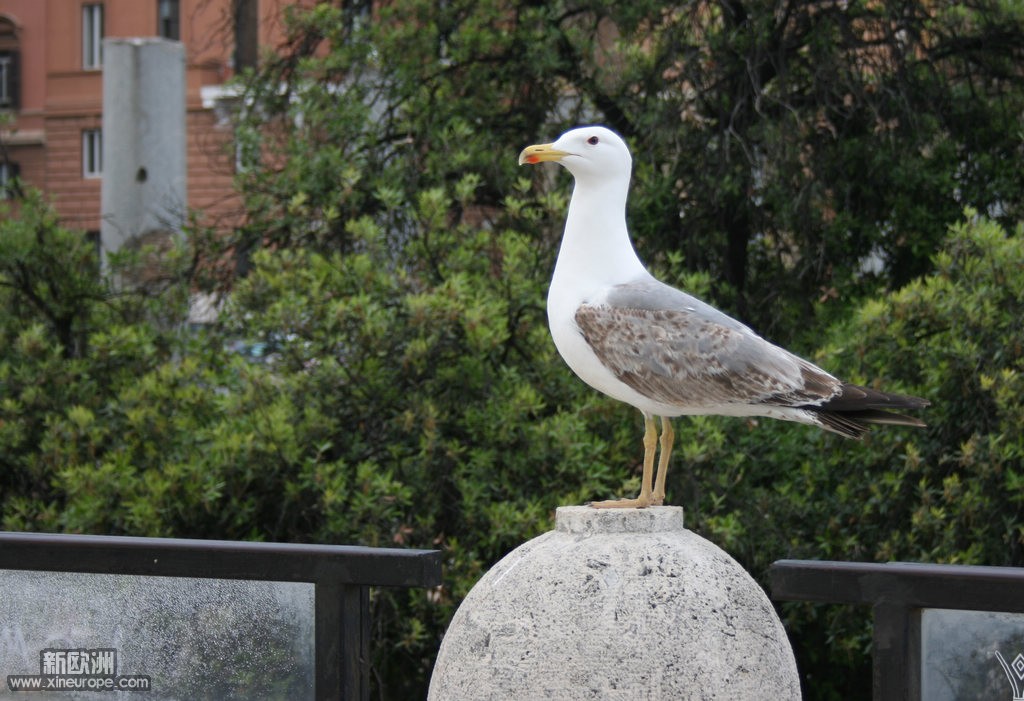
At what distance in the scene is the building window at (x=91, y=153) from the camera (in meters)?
35.4

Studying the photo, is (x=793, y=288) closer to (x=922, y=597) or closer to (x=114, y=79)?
(x=922, y=597)

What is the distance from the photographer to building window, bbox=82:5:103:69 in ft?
123

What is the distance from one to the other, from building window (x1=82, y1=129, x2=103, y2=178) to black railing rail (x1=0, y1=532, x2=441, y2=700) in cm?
3136

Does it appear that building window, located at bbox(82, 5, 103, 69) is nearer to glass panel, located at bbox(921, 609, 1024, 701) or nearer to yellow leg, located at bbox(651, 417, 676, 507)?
yellow leg, located at bbox(651, 417, 676, 507)

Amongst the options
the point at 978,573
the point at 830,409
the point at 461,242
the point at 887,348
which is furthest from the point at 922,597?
the point at 461,242

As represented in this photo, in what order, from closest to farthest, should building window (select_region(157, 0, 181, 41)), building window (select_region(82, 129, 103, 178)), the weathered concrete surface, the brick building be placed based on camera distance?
the weathered concrete surface
the brick building
building window (select_region(157, 0, 181, 41))
building window (select_region(82, 129, 103, 178))

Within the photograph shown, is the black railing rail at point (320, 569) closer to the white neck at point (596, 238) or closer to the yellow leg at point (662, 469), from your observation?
the yellow leg at point (662, 469)

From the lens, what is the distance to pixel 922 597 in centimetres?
432

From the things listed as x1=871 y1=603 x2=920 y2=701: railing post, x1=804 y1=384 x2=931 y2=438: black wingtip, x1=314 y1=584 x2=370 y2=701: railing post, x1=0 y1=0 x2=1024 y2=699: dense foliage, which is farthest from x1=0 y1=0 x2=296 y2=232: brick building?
x1=871 y1=603 x2=920 y2=701: railing post

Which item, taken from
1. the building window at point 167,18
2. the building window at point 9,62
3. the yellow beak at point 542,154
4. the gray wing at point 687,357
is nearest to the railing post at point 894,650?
the gray wing at point 687,357

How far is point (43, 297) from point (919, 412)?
209 inches

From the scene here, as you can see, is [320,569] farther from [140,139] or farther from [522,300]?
[140,139]

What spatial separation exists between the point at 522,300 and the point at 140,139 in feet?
14.6

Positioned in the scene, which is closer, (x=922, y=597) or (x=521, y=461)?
(x=922, y=597)
